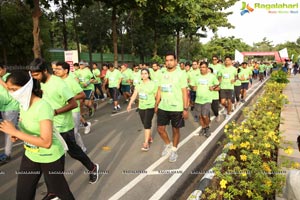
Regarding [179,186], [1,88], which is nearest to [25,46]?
[1,88]

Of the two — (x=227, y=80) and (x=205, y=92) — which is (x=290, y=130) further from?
(x=227, y=80)

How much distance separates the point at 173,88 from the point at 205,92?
201cm

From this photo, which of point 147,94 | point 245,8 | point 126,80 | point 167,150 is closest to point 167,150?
point 167,150

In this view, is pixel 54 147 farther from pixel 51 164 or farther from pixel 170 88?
pixel 170 88

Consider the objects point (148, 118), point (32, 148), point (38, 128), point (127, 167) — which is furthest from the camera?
point (148, 118)

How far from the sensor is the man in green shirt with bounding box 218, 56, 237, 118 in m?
9.08

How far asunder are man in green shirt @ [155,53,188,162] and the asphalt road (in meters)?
0.47

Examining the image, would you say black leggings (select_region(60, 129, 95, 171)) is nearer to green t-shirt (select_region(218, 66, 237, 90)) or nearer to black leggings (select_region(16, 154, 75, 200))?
Result: black leggings (select_region(16, 154, 75, 200))

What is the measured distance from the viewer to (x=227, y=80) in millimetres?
9086

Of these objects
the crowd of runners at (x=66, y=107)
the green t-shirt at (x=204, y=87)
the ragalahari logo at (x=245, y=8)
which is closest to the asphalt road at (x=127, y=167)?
the crowd of runners at (x=66, y=107)

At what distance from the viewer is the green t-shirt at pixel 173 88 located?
200 inches

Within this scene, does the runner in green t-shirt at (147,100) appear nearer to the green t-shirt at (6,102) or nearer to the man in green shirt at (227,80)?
the green t-shirt at (6,102)

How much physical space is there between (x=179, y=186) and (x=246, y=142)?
1.22m

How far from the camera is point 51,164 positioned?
2758 millimetres
